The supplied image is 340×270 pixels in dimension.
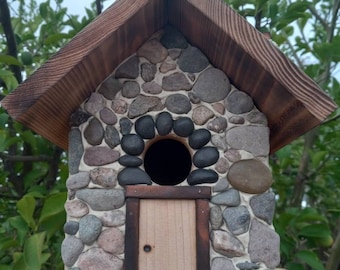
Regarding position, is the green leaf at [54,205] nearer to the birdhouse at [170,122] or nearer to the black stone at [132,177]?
the birdhouse at [170,122]

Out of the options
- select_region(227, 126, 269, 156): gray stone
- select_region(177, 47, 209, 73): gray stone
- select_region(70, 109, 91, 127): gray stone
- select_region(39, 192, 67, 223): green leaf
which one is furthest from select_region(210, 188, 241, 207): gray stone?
select_region(39, 192, 67, 223): green leaf

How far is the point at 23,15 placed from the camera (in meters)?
4.88

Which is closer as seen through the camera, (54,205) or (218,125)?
(218,125)

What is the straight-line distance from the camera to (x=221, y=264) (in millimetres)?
2410

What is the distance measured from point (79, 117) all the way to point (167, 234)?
0.73 metres

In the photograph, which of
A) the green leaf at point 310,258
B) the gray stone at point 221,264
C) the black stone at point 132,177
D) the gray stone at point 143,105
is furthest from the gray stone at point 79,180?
the green leaf at point 310,258

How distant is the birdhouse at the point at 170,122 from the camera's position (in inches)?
93.7

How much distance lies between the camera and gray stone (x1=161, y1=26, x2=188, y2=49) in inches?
105

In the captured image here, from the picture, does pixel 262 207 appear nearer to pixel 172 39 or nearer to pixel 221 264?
pixel 221 264

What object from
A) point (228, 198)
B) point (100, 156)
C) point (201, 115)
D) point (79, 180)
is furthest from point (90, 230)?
point (201, 115)

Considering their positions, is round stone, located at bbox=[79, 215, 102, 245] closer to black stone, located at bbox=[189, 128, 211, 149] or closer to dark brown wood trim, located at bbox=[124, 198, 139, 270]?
dark brown wood trim, located at bbox=[124, 198, 139, 270]

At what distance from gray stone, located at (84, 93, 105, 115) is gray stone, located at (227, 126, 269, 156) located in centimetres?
65

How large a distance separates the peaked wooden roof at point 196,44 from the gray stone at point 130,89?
11 cm

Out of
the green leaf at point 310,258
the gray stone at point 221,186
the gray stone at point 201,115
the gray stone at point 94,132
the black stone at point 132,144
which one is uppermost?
the gray stone at point 201,115
